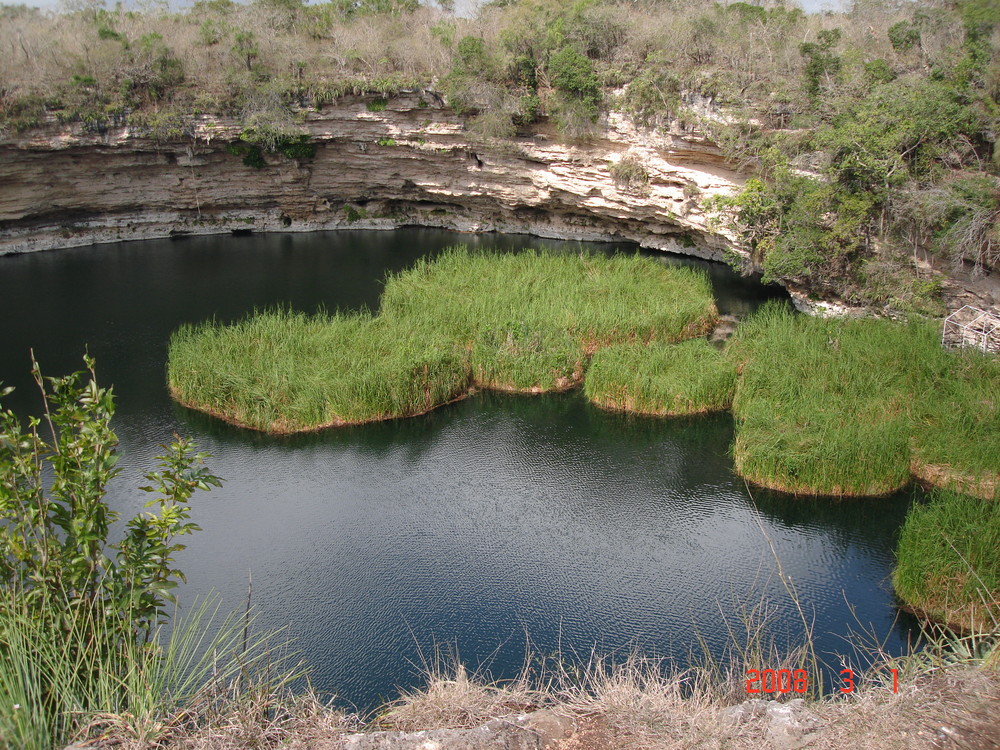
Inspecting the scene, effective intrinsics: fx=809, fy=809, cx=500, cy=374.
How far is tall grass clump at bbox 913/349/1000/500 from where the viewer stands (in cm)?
1172

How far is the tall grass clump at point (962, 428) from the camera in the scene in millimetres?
11719

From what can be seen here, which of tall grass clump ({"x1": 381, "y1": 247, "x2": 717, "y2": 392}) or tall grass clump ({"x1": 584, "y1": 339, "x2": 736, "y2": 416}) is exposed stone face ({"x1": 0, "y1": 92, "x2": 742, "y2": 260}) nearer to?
tall grass clump ({"x1": 381, "y1": 247, "x2": 717, "y2": 392})

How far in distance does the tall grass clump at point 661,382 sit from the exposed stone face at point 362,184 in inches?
319

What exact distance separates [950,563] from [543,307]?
404 inches

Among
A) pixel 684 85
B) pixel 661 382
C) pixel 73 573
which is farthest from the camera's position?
pixel 684 85

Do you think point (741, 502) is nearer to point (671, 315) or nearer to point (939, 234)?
point (671, 315)

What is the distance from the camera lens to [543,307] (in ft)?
59.3

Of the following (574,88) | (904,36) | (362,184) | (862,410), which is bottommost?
(862,410)

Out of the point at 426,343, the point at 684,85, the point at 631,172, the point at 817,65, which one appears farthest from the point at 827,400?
the point at 631,172

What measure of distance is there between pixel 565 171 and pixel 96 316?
46.8 ft

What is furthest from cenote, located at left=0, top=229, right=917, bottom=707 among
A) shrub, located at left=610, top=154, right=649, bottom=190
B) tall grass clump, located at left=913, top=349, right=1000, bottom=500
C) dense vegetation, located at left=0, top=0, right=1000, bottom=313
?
shrub, located at left=610, top=154, right=649, bottom=190

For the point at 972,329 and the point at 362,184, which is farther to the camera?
the point at 362,184

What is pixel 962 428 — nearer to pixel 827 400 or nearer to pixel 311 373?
pixel 827 400

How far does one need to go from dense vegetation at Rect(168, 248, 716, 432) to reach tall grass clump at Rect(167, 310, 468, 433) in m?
0.02
